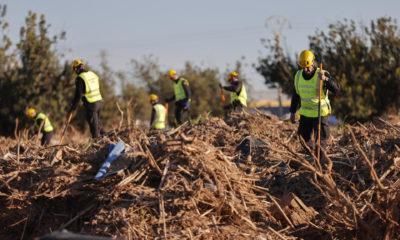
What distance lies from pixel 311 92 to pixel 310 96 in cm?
6

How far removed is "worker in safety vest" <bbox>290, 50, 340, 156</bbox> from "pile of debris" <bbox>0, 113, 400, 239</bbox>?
54.8 inches

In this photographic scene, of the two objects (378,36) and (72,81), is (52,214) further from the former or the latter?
(378,36)

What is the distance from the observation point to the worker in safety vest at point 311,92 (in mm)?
6328

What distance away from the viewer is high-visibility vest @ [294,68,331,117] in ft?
21.2

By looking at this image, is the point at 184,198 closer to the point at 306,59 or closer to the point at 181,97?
the point at 306,59

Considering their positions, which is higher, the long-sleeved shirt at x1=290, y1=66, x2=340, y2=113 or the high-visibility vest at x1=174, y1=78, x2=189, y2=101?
the long-sleeved shirt at x1=290, y1=66, x2=340, y2=113

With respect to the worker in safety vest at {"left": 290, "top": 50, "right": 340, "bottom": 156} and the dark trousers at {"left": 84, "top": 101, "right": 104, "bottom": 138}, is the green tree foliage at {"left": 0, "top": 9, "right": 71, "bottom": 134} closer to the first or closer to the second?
the dark trousers at {"left": 84, "top": 101, "right": 104, "bottom": 138}

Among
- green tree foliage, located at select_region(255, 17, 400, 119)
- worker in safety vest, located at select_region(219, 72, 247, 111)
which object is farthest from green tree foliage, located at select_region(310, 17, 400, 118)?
worker in safety vest, located at select_region(219, 72, 247, 111)

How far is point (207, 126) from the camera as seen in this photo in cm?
824

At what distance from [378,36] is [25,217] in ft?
68.2

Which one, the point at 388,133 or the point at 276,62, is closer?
the point at 388,133

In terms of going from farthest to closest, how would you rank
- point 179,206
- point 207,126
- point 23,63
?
point 23,63 → point 207,126 → point 179,206

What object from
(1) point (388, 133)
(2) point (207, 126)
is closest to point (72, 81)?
(2) point (207, 126)

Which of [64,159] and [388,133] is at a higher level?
[64,159]
